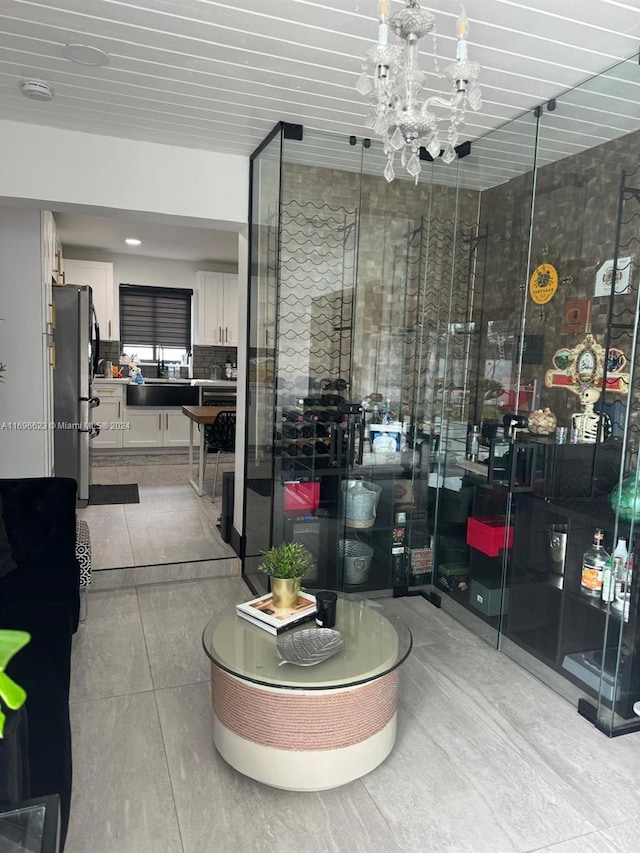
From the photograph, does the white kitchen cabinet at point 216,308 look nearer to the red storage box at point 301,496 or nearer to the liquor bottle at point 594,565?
the red storage box at point 301,496

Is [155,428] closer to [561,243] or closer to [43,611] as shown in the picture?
[43,611]

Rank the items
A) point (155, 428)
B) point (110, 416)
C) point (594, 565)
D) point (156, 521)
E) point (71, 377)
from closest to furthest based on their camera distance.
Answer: point (594, 565) → point (156, 521) → point (71, 377) → point (110, 416) → point (155, 428)

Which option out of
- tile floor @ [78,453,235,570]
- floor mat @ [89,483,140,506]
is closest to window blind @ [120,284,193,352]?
tile floor @ [78,453,235,570]

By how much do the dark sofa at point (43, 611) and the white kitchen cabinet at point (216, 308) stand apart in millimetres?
5018

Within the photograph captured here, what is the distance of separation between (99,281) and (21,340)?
11.0ft

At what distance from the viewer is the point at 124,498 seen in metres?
5.51

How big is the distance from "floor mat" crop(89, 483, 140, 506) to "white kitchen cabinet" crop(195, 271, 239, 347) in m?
2.48

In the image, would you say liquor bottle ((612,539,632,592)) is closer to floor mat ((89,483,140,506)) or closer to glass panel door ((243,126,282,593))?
glass panel door ((243,126,282,593))

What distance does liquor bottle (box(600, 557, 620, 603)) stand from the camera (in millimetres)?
2400

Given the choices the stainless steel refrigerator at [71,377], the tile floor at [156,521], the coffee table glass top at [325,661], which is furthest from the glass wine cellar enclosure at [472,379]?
the stainless steel refrigerator at [71,377]

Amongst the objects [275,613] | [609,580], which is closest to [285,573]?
[275,613]

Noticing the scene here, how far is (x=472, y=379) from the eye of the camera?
11.1ft

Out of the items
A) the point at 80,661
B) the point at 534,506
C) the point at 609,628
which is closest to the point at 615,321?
the point at 534,506

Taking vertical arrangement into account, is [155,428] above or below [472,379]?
below
